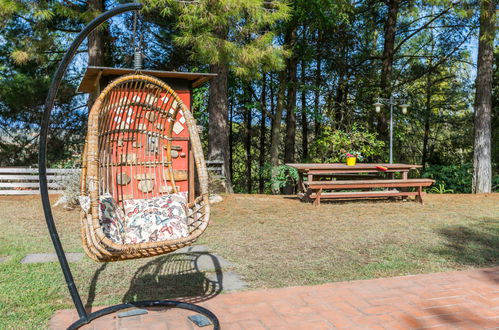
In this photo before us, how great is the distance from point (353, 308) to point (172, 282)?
4.46ft

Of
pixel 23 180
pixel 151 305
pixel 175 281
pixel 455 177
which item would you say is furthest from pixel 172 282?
pixel 455 177

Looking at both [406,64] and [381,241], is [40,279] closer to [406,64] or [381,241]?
[381,241]

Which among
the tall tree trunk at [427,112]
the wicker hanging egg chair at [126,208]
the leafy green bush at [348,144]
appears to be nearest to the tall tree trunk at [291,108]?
the leafy green bush at [348,144]

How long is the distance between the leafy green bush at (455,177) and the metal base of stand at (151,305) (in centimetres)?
998

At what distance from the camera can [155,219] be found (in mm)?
2908

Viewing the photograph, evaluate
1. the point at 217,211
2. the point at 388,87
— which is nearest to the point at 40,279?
the point at 217,211

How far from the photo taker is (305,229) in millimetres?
5332

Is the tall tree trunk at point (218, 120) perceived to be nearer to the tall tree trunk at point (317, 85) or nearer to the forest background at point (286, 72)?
the forest background at point (286, 72)

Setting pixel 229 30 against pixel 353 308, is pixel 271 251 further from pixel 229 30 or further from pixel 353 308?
pixel 229 30

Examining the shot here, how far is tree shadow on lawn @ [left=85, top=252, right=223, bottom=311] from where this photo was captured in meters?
2.92

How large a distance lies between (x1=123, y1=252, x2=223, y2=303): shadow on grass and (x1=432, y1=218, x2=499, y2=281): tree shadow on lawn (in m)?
2.13

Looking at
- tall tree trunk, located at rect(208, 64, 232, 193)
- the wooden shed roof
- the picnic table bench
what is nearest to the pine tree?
the wooden shed roof

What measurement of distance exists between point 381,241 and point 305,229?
1.04m

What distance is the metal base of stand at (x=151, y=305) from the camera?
7.67ft
